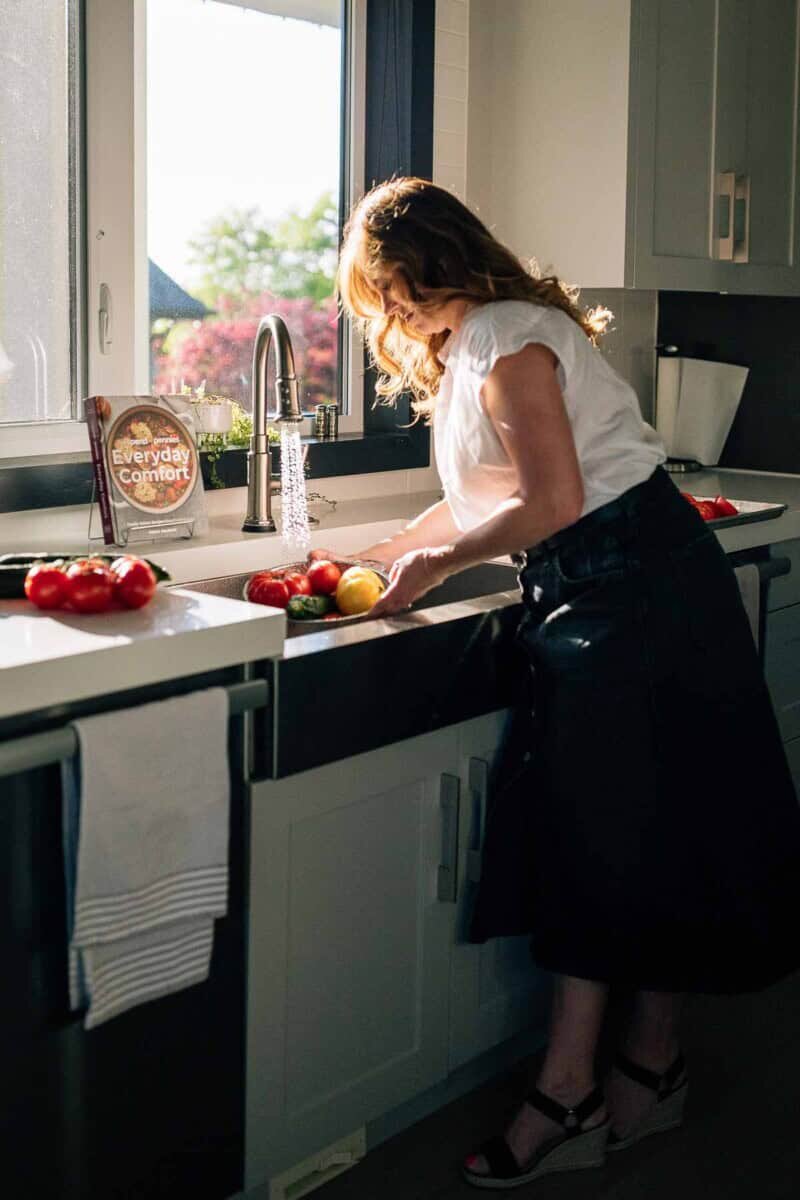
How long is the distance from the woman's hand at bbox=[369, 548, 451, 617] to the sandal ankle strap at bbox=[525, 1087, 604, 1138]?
2.63 feet

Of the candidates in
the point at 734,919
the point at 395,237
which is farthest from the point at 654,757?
the point at 395,237

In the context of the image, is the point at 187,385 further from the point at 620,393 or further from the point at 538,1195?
the point at 538,1195

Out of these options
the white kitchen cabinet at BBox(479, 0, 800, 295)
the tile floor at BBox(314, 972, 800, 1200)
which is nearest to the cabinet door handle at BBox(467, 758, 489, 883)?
the tile floor at BBox(314, 972, 800, 1200)

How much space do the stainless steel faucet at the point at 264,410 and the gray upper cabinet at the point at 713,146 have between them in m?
1.01

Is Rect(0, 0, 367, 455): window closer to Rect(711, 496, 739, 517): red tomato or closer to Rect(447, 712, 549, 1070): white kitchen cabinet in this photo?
Rect(711, 496, 739, 517): red tomato

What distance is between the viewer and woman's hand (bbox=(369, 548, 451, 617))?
6.97 feet

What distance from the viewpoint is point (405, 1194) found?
216 cm

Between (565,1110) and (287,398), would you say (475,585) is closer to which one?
(287,398)

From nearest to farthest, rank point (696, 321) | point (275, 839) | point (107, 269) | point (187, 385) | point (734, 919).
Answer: point (275, 839) < point (734, 919) < point (107, 269) < point (187, 385) < point (696, 321)

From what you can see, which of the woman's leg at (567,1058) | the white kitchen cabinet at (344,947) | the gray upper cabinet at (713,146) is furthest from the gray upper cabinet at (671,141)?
the woman's leg at (567,1058)

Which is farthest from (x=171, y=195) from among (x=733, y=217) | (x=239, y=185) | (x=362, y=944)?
(x=362, y=944)

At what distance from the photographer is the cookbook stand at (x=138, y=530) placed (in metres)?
2.48

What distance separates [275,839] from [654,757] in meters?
0.60

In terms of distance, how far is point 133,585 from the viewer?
1844mm
